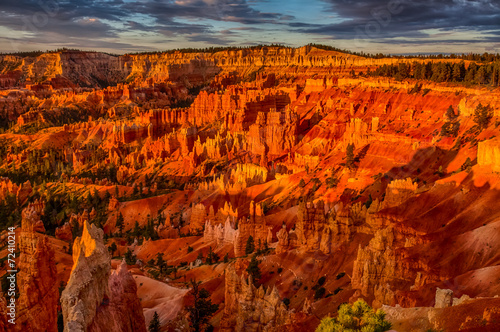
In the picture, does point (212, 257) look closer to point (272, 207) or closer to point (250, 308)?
point (272, 207)

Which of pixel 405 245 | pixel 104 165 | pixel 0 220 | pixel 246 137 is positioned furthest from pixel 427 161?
pixel 104 165

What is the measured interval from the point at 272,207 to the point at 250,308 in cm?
3137

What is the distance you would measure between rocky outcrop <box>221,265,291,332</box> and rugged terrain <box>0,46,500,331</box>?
81 millimetres

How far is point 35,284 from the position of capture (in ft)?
80.1

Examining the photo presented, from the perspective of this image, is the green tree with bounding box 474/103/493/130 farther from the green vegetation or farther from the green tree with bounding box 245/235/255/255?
the green tree with bounding box 245/235/255/255

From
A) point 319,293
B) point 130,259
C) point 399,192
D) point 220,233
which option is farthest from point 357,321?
point 220,233

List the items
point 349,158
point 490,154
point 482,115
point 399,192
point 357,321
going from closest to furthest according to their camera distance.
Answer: point 357,321 → point 490,154 → point 399,192 → point 482,115 → point 349,158

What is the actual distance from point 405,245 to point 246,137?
193 feet

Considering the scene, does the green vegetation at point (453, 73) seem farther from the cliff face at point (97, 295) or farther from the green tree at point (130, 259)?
the cliff face at point (97, 295)

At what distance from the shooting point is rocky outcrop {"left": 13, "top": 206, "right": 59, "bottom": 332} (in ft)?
75.4

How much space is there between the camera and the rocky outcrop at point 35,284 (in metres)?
23.0

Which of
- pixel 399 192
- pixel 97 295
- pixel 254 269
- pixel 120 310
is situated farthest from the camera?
pixel 399 192

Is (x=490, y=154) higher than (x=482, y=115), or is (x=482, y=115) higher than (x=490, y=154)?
(x=482, y=115)

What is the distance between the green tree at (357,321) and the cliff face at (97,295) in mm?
7833
